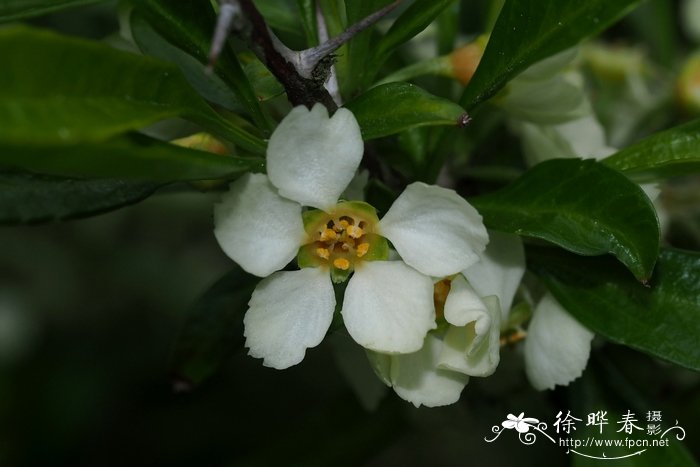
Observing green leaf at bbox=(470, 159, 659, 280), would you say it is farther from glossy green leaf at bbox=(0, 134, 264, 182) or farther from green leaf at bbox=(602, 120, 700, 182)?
glossy green leaf at bbox=(0, 134, 264, 182)

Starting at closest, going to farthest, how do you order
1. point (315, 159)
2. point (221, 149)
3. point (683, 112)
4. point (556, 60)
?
point (315, 159)
point (221, 149)
point (556, 60)
point (683, 112)

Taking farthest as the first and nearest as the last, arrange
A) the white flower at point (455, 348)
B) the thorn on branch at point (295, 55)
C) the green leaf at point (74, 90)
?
the white flower at point (455, 348) < the thorn on branch at point (295, 55) < the green leaf at point (74, 90)

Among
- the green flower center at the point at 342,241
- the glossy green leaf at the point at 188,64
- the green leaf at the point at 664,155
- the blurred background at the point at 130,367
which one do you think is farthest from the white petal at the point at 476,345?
the blurred background at the point at 130,367

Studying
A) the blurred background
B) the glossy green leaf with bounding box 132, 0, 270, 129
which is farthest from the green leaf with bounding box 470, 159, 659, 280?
the blurred background

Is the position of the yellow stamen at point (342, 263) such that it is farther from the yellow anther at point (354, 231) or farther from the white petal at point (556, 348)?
the white petal at point (556, 348)

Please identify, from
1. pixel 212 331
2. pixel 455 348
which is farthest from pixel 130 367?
pixel 455 348

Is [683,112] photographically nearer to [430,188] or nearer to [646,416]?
[646,416]

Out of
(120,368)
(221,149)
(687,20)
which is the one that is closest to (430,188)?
(221,149)
